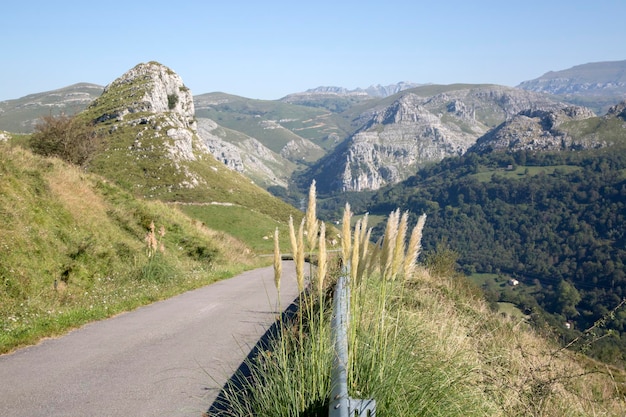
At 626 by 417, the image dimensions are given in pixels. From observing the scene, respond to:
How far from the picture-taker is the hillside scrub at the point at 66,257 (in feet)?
33.5

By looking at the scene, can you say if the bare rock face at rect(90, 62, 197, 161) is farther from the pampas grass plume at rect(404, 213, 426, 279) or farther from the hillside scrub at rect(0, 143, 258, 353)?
the pampas grass plume at rect(404, 213, 426, 279)

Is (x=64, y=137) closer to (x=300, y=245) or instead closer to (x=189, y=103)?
(x=300, y=245)

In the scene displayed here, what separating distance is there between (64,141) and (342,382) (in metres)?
42.5

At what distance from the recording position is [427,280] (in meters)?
15.1

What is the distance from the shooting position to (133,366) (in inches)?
269

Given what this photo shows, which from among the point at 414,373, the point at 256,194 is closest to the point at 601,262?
the point at 256,194

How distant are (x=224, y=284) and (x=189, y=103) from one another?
14694cm

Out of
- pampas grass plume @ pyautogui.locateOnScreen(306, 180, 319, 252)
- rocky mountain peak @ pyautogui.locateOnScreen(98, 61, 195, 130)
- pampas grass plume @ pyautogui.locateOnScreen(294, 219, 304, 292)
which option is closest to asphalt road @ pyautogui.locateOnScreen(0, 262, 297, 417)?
pampas grass plume @ pyautogui.locateOnScreen(294, 219, 304, 292)

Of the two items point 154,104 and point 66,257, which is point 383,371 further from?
point 154,104

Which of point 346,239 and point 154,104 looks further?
point 154,104

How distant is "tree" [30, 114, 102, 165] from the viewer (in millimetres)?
39656

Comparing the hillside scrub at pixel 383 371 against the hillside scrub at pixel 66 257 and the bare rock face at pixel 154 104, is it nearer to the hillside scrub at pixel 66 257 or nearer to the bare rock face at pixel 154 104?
the hillside scrub at pixel 66 257

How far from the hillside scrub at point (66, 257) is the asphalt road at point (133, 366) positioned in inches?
34.0

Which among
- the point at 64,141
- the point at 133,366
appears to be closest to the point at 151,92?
the point at 64,141
